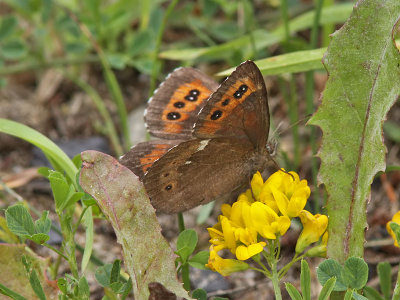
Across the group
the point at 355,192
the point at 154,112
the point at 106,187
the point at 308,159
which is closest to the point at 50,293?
the point at 106,187

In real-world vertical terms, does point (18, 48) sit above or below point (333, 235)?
above

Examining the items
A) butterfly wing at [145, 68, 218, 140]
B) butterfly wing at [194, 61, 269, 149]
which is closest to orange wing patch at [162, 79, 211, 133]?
butterfly wing at [145, 68, 218, 140]

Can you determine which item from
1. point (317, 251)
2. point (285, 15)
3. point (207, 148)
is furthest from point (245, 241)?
point (285, 15)

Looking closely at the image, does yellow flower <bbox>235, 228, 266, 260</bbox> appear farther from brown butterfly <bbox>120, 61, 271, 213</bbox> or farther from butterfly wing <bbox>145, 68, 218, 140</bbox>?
butterfly wing <bbox>145, 68, 218, 140</bbox>

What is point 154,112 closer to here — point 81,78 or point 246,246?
point 246,246

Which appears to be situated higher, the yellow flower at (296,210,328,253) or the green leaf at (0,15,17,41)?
the green leaf at (0,15,17,41)

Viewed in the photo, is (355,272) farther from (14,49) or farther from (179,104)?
(14,49)
